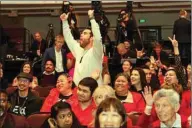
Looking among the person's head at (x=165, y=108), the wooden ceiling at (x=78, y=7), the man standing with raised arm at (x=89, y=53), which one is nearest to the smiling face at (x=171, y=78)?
the man standing with raised arm at (x=89, y=53)

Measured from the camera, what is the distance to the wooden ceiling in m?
11.1

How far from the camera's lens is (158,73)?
707 cm

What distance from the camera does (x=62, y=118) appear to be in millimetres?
3633

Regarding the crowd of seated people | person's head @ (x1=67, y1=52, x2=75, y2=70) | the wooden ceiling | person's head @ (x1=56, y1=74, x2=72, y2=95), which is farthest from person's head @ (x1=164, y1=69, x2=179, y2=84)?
the wooden ceiling

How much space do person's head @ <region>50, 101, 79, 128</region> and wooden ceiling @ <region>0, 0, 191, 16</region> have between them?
7.12m

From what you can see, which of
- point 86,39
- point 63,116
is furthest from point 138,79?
point 63,116

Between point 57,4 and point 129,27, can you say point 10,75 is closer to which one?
point 129,27

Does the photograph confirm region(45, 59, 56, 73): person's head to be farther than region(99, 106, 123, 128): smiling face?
Yes

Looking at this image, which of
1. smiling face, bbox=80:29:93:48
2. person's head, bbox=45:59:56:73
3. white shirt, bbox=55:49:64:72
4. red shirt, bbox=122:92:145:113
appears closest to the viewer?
red shirt, bbox=122:92:145:113

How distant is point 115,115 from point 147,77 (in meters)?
2.91

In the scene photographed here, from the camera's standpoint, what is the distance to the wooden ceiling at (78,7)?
436 inches

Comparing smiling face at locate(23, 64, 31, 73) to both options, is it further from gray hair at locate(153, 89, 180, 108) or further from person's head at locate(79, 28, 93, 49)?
gray hair at locate(153, 89, 180, 108)

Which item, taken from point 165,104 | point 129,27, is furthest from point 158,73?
point 165,104

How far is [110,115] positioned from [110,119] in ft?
0.12
